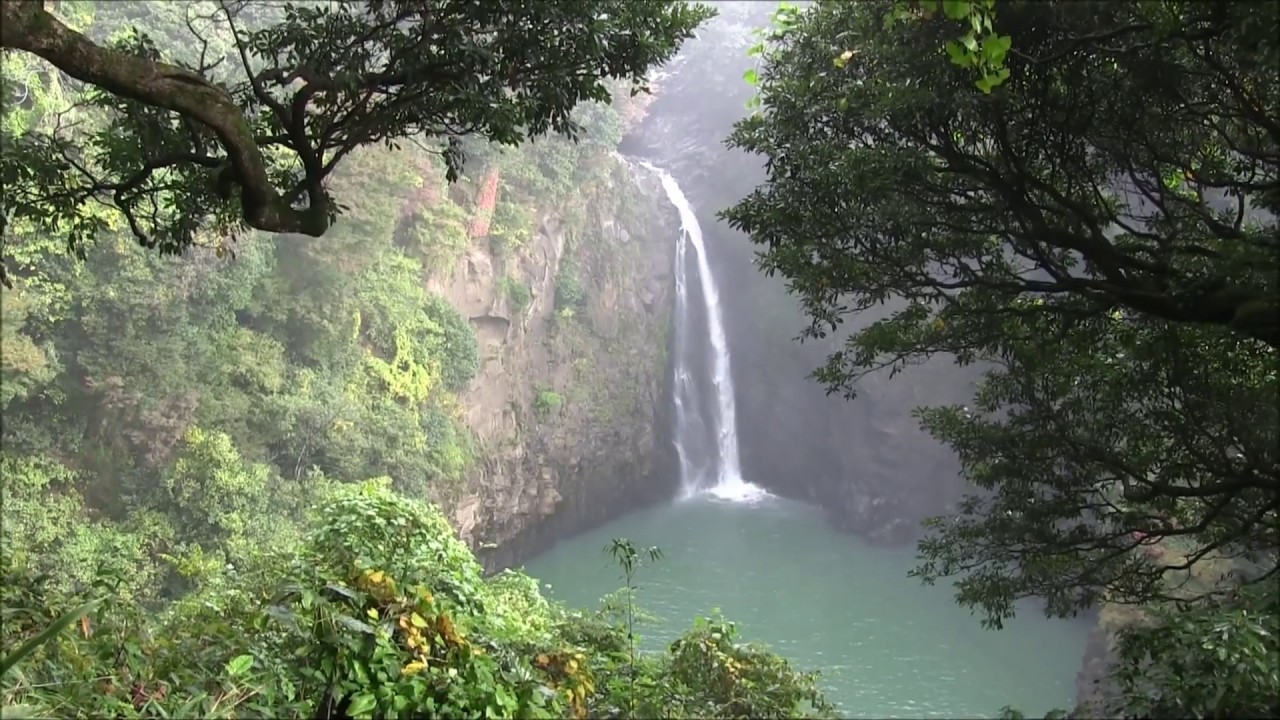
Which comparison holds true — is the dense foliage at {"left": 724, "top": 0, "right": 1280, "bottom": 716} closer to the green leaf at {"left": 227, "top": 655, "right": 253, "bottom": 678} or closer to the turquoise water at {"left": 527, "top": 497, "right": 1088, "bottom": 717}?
the green leaf at {"left": 227, "top": 655, "right": 253, "bottom": 678}

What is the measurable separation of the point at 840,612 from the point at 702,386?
28.4 feet

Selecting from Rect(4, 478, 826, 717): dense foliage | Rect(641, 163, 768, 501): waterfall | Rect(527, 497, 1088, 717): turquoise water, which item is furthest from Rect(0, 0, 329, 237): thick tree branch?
Rect(641, 163, 768, 501): waterfall

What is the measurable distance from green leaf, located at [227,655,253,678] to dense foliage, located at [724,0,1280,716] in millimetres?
2494

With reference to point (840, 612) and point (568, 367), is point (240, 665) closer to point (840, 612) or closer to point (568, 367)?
point (840, 612)

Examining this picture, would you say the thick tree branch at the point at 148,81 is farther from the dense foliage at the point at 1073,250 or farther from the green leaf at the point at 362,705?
the dense foliage at the point at 1073,250

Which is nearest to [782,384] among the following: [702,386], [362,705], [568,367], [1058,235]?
[702,386]

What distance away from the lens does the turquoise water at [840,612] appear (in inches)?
406

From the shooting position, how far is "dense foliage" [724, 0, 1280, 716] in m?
2.56

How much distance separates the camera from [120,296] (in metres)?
8.86

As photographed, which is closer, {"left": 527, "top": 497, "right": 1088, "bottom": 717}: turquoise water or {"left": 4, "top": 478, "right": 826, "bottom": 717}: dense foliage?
{"left": 4, "top": 478, "right": 826, "bottom": 717}: dense foliage

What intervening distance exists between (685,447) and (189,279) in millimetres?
12911

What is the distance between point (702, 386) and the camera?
20703mm

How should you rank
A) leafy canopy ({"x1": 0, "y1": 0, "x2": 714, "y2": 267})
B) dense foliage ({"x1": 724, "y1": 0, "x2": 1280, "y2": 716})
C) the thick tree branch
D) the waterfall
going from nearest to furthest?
the thick tree branch → dense foliage ({"x1": 724, "y1": 0, "x2": 1280, "y2": 716}) → leafy canopy ({"x1": 0, "y1": 0, "x2": 714, "y2": 267}) → the waterfall

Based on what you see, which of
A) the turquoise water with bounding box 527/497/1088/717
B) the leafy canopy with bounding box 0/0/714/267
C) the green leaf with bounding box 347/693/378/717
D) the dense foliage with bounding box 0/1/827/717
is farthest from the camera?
the turquoise water with bounding box 527/497/1088/717
